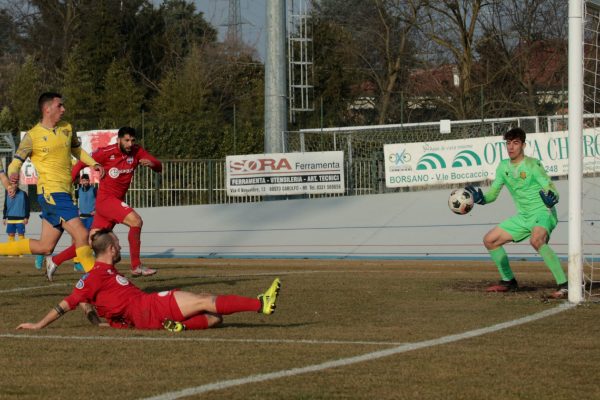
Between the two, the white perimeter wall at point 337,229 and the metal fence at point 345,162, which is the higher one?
the metal fence at point 345,162

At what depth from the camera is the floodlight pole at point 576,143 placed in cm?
1223

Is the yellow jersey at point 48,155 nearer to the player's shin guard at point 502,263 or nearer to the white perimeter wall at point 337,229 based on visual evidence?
the player's shin guard at point 502,263

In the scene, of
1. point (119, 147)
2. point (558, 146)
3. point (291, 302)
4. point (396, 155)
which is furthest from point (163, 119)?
point (291, 302)

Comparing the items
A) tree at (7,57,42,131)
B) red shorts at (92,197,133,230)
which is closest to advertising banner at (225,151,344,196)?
red shorts at (92,197,133,230)

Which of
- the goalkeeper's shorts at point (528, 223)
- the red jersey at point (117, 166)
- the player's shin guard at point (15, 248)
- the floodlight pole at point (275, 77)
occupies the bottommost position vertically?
the player's shin guard at point (15, 248)

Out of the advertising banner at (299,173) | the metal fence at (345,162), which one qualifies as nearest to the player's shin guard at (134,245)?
the advertising banner at (299,173)

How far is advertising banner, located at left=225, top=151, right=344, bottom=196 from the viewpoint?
102 feet

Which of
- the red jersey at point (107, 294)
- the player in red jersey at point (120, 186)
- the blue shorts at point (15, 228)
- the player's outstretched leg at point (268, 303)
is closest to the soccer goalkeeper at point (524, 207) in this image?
the player in red jersey at point (120, 186)

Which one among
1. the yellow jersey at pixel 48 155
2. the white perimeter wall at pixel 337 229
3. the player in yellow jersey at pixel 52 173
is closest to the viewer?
the player in yellow jersey at pixel 52 173

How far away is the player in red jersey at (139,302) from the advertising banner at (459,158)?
20.0 metres

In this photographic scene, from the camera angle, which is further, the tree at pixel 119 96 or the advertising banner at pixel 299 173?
the tree at pixel 119 96

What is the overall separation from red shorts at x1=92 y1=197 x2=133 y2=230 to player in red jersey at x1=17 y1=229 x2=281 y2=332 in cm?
525

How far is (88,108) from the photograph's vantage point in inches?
2009

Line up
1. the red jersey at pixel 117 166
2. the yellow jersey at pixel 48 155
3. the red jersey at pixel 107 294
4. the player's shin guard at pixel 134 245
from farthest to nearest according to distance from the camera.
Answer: the red jersey at pixel 117 166 → the player's shin guard at pixel 134 245 → the yellow jersey at pixel 48 155 → the red jersey at pixel 107 294
